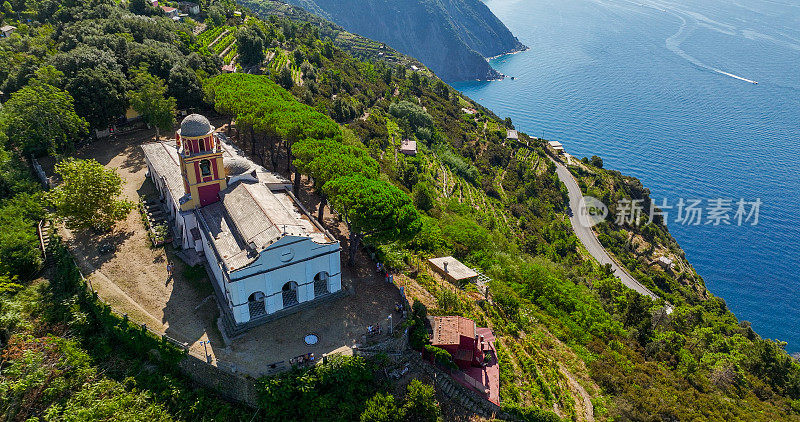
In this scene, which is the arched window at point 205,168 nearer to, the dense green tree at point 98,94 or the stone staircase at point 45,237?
the stone staircase at point 45,237

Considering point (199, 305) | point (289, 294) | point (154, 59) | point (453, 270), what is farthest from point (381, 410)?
point (154, 59)

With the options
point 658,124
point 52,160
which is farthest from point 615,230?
point 52,160

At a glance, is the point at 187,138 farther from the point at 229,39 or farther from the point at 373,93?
the point at 373,93

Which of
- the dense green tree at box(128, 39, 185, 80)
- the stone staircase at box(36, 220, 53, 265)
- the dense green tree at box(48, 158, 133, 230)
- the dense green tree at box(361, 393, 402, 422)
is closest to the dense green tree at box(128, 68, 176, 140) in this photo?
the dense green tree at box(128, 39, 185, 80)

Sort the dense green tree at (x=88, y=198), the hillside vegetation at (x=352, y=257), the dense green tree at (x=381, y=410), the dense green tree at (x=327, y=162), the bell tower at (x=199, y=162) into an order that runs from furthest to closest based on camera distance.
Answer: the dense green tree at (x=327, y=162) < the dense green tree at (x=88, y=198) < the bell tower at (x=199, y=162) < the hillside vegetation at (x=352, y=257) < the dense green tree at (x=381, y=410)

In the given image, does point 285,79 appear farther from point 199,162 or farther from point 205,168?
point 199,162

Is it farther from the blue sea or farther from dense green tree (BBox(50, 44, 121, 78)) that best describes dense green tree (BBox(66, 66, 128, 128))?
the blue sea

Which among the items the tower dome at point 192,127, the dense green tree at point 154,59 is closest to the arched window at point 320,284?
the tower dome at point 192,127
